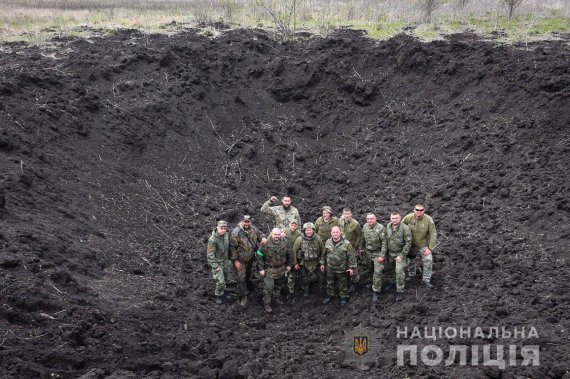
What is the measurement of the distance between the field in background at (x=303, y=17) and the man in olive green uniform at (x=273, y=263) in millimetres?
11559

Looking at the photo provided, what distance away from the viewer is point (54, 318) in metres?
6.59

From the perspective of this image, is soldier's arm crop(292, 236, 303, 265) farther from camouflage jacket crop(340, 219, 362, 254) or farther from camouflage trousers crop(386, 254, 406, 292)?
camouflage trousers crop(386, 254, 406, 292)

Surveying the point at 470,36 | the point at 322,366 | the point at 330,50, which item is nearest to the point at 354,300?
the point at 322,366

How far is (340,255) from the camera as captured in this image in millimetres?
8422

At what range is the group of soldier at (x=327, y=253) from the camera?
8.32m

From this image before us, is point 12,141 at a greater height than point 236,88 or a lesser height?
lesser

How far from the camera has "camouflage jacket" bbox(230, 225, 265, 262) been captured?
871 cm

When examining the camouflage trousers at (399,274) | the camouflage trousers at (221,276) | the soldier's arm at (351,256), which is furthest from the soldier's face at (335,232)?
the camouflage trousers at (221,276)

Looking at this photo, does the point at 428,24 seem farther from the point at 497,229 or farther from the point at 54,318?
the point at 54,318

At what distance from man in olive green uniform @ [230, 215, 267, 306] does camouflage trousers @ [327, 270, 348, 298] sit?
4.20ft

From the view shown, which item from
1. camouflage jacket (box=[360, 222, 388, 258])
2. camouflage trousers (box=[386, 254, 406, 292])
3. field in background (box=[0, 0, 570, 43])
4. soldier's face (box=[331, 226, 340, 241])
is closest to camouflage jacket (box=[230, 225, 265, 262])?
soldier's face (box=[331, 226, 340, 241])

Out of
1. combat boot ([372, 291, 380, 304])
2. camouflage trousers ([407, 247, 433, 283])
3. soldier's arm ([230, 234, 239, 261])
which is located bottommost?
combat boot ([372, 291, 380, 304])

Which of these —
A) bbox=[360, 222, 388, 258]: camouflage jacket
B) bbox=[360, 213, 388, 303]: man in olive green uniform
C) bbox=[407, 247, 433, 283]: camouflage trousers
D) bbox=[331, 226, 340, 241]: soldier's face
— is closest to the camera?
bbox=[407, 247, 433, 283]: camouflage trousers

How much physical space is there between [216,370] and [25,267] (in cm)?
318
